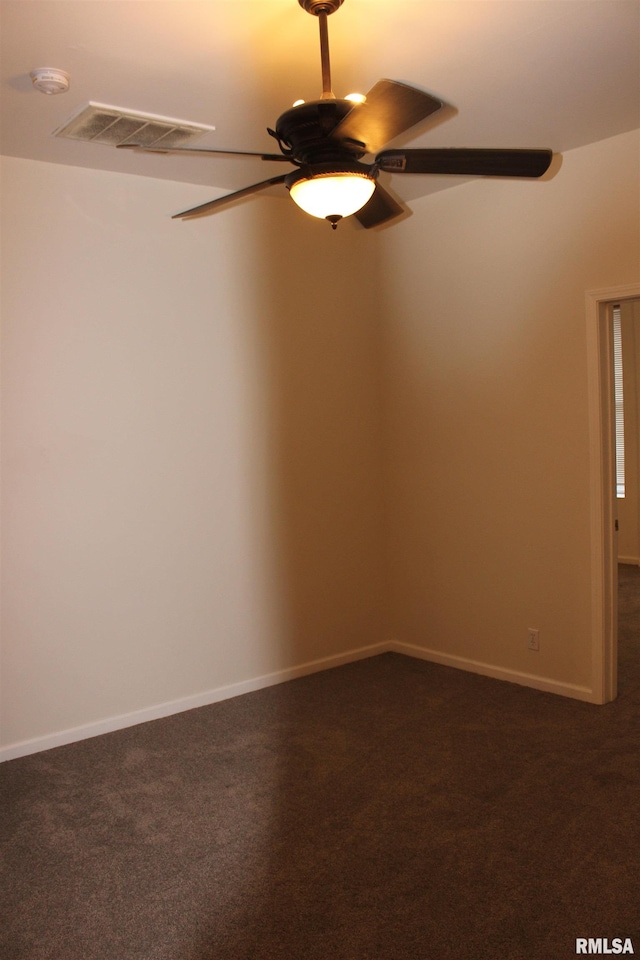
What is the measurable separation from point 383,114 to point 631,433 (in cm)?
586

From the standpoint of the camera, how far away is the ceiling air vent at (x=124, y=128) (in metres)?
3.00

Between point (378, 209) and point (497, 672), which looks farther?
point (497, 672)

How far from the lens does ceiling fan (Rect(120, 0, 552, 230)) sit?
1998 millimetres

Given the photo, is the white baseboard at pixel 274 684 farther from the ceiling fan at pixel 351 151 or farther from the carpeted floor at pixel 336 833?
the ceiling fan at pixel 351 151

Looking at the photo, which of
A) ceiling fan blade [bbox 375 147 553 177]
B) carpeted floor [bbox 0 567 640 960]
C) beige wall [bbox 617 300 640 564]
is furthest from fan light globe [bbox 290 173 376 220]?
beige wall [bbox 617 300 640 564]

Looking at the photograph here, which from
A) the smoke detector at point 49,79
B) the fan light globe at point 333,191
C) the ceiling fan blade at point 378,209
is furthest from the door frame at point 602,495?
the smoke detector at point 49,79

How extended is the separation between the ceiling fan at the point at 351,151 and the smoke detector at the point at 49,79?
1.63 feet

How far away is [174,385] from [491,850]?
8.44ft

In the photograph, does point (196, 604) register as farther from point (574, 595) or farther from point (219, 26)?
point (219, 26)

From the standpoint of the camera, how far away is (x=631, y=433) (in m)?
7.21

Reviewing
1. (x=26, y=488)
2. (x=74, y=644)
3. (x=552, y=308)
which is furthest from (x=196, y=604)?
(x=552, y=308)

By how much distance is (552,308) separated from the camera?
3969 mm

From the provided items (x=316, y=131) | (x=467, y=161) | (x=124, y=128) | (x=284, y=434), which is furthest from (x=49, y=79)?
(x=284, y=434)

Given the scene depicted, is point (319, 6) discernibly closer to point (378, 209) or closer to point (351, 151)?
point (351, 151)
